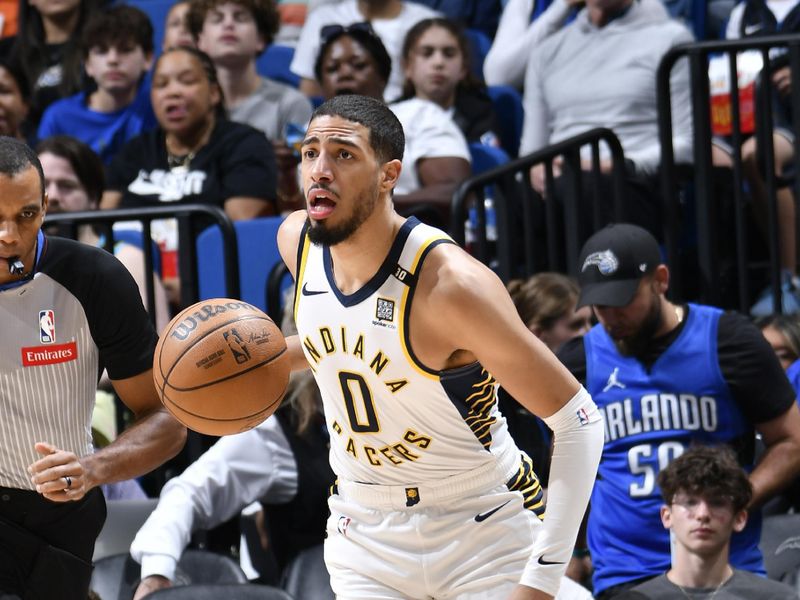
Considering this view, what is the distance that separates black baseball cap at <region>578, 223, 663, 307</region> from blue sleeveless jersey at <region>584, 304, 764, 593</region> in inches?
11.7

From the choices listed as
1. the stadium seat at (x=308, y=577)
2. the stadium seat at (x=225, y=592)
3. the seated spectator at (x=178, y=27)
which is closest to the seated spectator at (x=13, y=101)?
the seated spectator at (x=178, y=27)

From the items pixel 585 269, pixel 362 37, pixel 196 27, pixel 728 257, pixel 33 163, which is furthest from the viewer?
pixel 196 27

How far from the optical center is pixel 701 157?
654 cm

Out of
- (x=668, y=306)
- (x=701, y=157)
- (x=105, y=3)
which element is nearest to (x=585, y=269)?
(x=668, y=306)

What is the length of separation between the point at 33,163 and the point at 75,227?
239 centimetres

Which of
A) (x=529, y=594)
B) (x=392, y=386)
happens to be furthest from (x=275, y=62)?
(x=529, y=594)

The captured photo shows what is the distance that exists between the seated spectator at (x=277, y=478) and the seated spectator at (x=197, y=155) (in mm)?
1567

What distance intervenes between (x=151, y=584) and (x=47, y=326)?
1.48m

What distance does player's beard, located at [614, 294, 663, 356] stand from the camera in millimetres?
5508

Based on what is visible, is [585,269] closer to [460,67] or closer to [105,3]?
[460,67]

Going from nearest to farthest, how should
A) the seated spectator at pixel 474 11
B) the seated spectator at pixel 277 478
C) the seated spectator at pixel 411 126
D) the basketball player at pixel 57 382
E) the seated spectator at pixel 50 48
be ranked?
the basketball player at pixel 57 382 → the seated spectator at pixel 277 478 → the seated spectator at pixel 411 126 → the seated spectator at pixel 50 48 → the seated spectator at pixel 474 11

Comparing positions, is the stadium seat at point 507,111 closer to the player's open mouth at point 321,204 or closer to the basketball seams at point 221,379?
the basketball seams at point 221,379

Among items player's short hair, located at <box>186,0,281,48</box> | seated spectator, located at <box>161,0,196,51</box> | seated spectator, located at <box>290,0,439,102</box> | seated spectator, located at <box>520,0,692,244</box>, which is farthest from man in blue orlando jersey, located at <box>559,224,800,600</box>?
seated spectator, located at <box>161,0,196,51</box>

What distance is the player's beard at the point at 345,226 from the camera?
3.73 m
